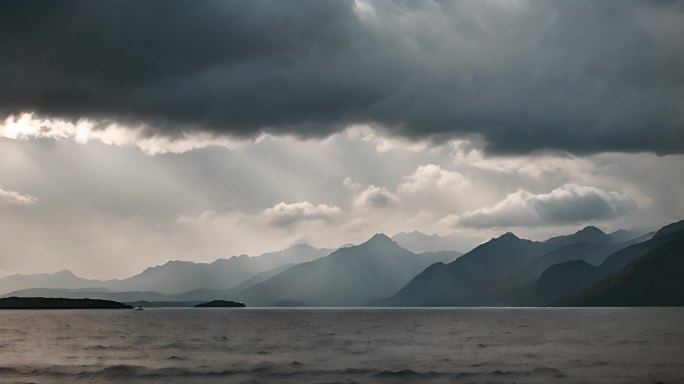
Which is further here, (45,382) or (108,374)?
(108,374)

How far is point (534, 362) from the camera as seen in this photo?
343ft

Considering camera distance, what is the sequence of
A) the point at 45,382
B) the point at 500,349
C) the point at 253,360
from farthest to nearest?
the point at 500,349 → the point at 253,360 → the point at 45,382

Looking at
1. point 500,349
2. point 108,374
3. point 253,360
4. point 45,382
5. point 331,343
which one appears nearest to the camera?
point 45,382

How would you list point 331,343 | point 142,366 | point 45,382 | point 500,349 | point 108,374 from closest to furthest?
point 45,382, point 108,374, point 142,366, point 500,349, point 331,343

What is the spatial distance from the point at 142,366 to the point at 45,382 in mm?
17719

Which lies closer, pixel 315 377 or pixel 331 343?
pixel 315 377

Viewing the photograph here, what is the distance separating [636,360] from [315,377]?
5151 cm

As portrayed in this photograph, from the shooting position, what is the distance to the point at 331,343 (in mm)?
149000

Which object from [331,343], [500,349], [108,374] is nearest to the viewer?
[108,374]

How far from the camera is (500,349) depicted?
12962 centimetres

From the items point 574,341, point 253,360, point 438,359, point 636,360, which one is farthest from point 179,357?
point 574,341

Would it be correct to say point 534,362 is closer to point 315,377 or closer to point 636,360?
point 636,360

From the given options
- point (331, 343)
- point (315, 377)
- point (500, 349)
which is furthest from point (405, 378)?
point (331, 343)

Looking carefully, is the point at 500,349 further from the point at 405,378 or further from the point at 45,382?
the point at 45,382
